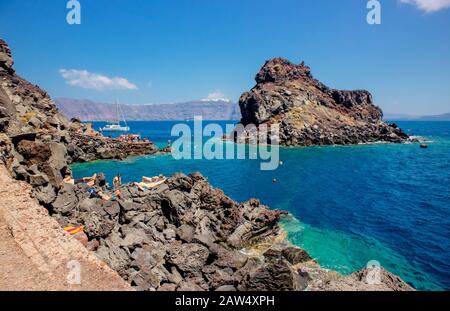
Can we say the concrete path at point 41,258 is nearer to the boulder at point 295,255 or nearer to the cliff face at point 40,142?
the cliff face at point 40,142

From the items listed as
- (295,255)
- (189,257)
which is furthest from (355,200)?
(189,257)

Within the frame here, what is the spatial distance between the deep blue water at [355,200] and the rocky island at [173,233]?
4006mm

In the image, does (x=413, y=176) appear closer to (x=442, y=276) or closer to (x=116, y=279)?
(x=442, y=276)

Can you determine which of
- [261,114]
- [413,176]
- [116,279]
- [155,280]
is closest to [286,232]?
[155,280]

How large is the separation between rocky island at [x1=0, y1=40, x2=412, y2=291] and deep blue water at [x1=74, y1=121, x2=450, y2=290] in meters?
4.01

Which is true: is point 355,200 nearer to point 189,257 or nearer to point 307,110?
point 189,257

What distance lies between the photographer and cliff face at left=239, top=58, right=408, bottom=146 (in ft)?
339

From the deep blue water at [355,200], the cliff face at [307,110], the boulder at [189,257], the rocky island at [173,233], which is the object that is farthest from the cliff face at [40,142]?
the cliff face at [307,110]

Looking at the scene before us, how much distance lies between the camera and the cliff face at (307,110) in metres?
103

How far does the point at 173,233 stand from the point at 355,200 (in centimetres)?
2695

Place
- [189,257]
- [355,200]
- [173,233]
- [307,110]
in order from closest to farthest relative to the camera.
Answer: [189,257], [173,233], [355,200], [307,110]

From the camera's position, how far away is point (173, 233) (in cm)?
2205

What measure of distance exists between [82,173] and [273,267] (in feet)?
158
